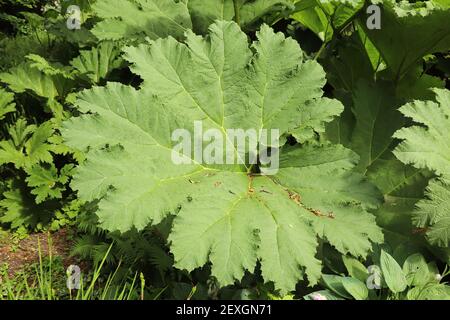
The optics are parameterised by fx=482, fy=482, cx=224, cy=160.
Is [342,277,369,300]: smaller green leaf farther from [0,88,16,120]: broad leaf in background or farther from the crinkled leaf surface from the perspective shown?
[0,88,16,120]: broad leaf in background

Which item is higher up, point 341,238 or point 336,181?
point 336,181

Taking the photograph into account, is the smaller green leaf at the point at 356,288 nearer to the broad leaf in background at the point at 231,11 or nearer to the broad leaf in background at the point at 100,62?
the broad leaf in background at the point at 231,11

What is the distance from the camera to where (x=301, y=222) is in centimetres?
192

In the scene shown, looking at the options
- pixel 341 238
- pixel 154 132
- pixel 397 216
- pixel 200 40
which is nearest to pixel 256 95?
pixel 200 40

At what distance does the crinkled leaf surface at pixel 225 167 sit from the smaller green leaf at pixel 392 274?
14cm

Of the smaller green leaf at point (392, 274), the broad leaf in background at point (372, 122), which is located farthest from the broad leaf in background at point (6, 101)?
the smaller green leaf at point (392, 274)

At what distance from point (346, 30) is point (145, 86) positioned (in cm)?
162

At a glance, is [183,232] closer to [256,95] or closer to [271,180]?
[271,180]

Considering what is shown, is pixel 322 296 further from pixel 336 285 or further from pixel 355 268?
pixel 355 268

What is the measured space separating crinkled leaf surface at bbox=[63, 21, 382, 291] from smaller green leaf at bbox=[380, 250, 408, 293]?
141 millimetres

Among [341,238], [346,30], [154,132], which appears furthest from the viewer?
[346,30]

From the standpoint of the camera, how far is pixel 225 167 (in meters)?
2.13

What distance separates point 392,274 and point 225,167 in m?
0.83

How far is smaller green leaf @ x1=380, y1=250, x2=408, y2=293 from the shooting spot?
1958mm
